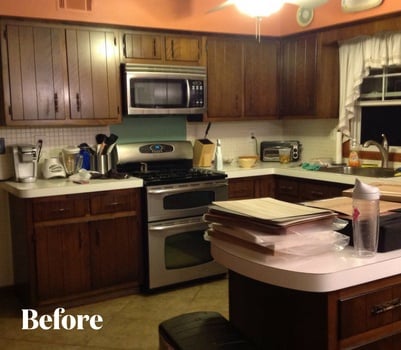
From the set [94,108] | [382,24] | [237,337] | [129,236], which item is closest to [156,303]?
[129,236]

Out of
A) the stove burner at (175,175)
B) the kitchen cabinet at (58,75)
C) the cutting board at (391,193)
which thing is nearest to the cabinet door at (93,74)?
the kitchen cabinet at (58,75)

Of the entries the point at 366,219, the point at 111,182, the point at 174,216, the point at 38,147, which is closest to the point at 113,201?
the point at 111,182

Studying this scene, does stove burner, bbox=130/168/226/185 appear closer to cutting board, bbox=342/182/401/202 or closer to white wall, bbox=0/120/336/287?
white wall, bbox=0/120/336/287

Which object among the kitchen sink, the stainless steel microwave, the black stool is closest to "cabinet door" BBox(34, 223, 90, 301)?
the stainless steel microwave

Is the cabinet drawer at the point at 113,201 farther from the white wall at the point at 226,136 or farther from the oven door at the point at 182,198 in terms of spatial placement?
the white wall at the point at 226,136

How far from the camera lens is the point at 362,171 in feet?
13.7

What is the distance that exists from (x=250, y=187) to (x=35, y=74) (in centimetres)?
207

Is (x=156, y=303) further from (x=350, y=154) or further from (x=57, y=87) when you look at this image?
(x=350, y=154)

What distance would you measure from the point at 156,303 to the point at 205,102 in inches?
72.0

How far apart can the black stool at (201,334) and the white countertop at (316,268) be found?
0.95ft

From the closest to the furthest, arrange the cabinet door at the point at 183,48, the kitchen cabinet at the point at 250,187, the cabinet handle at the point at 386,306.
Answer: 1. the cabinet handle at the point at 386,306
2. the cabinet door at the point at 183,48
3. the kitchen cabinet at the point at 250,187

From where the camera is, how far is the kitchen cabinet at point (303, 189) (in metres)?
3.89

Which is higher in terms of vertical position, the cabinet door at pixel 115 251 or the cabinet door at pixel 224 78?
the cabinet door at pixel 224 78

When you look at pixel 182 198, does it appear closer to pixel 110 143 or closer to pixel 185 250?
pixel 185 250
